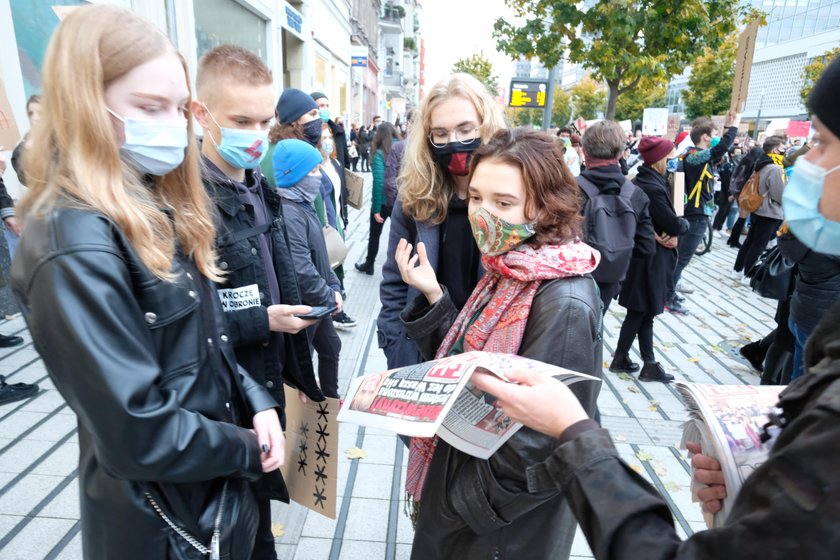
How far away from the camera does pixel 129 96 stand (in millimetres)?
1236

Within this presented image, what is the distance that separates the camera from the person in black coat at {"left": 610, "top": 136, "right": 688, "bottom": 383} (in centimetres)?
452

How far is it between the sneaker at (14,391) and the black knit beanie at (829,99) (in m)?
4.56

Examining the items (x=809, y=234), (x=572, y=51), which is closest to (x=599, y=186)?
(x=809, y=234)

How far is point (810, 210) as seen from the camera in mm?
1062

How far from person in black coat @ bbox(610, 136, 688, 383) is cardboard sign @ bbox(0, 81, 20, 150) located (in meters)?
5.03

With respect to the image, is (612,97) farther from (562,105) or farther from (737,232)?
(562,105)

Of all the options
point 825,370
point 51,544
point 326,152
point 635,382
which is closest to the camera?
point 825,370

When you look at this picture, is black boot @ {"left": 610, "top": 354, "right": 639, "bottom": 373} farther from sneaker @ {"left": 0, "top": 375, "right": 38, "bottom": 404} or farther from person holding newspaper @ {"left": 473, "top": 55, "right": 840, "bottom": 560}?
sneaker @ {"left": 0, "top": 375, "right": 38, "bottom": 404}

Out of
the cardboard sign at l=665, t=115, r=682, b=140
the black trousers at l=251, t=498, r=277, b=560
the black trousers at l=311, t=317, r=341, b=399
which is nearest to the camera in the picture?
the black trousers at l=251, t=498, r=277, b=560

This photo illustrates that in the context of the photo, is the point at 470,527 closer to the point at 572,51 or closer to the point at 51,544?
the point at 51,544

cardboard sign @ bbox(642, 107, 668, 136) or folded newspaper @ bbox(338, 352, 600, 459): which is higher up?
cardboard sign @ bbox(642, 107, 668, 136)

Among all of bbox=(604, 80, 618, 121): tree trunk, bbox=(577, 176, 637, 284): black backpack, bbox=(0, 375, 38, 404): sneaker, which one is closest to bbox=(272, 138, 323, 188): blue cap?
bbox=(577, 176, 637, 284): black backpack

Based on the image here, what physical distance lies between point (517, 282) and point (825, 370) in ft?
2.86

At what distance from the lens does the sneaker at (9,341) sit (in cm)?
434
